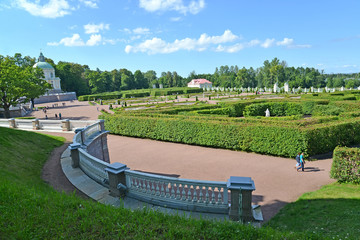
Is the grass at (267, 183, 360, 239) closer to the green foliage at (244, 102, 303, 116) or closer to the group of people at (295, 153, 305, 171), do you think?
the group of people at (295, 153, 305, 171)

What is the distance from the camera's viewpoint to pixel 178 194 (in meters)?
6.87

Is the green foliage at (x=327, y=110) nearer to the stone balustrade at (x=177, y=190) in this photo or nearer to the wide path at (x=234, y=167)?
the wide path at (x=234, y=167)

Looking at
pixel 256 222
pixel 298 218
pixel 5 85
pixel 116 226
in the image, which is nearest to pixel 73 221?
pixel 116 226

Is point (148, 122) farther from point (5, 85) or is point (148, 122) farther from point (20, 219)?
point (5, 85)

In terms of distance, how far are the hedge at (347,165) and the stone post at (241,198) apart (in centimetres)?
714

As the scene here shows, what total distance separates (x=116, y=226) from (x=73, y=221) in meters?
0.99

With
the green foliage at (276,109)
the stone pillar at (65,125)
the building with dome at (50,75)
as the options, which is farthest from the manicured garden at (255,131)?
the building with dome at (50,75)

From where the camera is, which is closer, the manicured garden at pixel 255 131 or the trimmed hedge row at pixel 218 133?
the manicured garden at pixel 255 131

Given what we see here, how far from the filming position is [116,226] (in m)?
4.52

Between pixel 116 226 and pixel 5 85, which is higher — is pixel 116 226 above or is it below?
below

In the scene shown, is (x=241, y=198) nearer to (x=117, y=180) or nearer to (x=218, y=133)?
(x=117, y=180)

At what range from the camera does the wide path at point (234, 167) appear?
32.8 ft

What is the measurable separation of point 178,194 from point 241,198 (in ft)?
6.52

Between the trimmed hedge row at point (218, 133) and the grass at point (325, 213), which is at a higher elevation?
the trimmed hedge row at point (218, 133)
